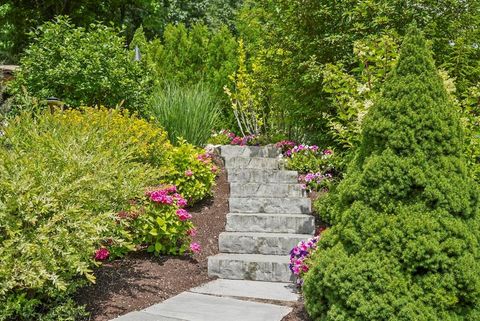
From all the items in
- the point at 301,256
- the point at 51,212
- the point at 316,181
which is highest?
the point at 316,181

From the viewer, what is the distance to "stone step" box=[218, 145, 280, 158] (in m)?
8.35

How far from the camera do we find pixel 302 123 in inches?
302

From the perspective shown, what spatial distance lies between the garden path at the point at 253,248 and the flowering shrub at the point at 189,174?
0.46 metres

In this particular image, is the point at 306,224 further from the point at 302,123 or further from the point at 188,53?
→ the point at 188,53

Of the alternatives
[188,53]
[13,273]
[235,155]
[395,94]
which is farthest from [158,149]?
[188,53]

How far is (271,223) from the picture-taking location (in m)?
6.15

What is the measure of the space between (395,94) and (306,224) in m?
2.85

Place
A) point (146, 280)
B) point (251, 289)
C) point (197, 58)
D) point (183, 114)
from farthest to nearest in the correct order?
point (197, 58), point (183, 114), point (251, 289), point (146, 280)

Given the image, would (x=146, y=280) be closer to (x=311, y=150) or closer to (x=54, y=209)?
(x=54, y=209)

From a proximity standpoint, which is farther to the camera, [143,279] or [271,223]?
[271,223]

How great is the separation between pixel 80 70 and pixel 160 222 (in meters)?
3.29

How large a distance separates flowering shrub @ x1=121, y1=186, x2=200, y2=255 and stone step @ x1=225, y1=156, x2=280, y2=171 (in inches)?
102

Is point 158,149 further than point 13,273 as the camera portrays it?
Yes

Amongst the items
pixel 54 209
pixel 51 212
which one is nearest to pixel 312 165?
pixel 51 212
